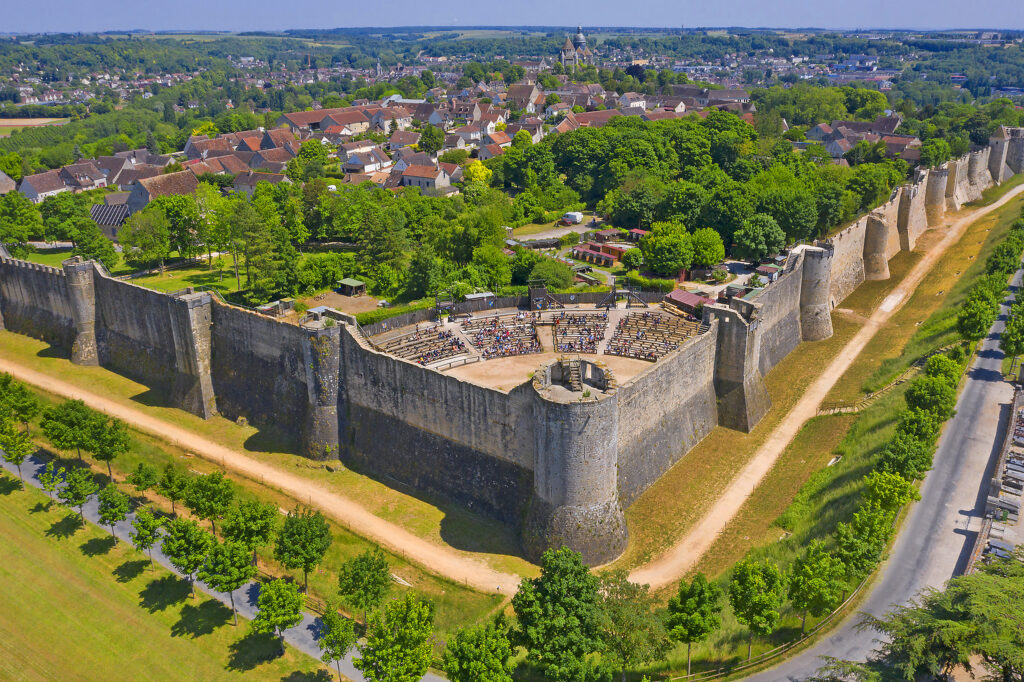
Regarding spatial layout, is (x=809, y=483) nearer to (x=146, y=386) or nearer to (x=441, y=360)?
(x=441, y=360)

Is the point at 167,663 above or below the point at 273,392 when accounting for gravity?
below

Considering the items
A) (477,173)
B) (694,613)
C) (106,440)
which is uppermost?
(477,173)

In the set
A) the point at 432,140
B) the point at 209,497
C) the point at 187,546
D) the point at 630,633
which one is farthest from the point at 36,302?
the point at 432,140

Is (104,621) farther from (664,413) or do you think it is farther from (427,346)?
(664,413)

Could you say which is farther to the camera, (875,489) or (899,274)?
(899,274)

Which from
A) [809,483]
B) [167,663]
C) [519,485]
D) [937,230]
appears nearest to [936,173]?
[937,230]

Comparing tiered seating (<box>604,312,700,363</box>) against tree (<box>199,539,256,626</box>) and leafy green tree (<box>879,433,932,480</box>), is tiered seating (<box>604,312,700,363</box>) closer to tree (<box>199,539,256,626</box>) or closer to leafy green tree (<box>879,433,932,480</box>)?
leafy green tree (<box>879,433,932,480</box>)

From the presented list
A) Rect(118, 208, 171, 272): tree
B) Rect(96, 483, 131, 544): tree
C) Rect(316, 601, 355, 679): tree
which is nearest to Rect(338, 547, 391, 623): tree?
Rect(316, 601, 355, 679): tree
